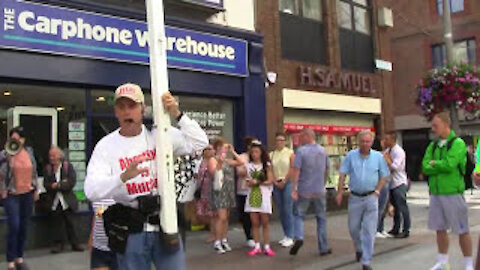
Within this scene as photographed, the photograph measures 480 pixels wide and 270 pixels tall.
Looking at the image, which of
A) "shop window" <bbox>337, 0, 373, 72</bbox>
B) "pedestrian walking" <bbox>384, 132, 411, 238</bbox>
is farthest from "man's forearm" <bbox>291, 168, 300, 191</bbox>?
"shop window" <bbox>337, 0, 373, 72</bbox>

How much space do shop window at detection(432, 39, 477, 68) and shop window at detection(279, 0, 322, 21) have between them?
56.4ft

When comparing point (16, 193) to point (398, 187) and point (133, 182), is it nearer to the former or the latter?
point (133, 182)

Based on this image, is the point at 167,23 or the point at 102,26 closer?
the point at 102,26

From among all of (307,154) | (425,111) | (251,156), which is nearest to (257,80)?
(251,156)

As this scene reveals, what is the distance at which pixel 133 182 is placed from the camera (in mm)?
3283

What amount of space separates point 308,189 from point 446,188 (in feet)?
7.51

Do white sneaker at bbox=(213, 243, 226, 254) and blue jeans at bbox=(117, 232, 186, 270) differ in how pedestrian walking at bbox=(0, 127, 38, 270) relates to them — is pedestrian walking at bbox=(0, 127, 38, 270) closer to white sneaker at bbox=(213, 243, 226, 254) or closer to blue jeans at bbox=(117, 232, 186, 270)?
white sneaker at bbox=(213, 243, 226, 254)

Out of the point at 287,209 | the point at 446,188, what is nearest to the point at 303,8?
the point at 287,209

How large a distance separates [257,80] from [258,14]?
1537mm

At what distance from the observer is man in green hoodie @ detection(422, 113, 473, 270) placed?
20.7 ft

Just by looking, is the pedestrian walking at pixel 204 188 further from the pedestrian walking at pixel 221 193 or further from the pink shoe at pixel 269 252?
the pink shoe at pixel 269 252

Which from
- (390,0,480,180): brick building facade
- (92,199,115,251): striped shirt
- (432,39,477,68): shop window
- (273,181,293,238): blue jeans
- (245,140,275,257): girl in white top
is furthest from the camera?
(390,0,480,180): brick building facade

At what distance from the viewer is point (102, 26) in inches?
380

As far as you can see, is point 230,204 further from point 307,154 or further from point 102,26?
point 102,26
